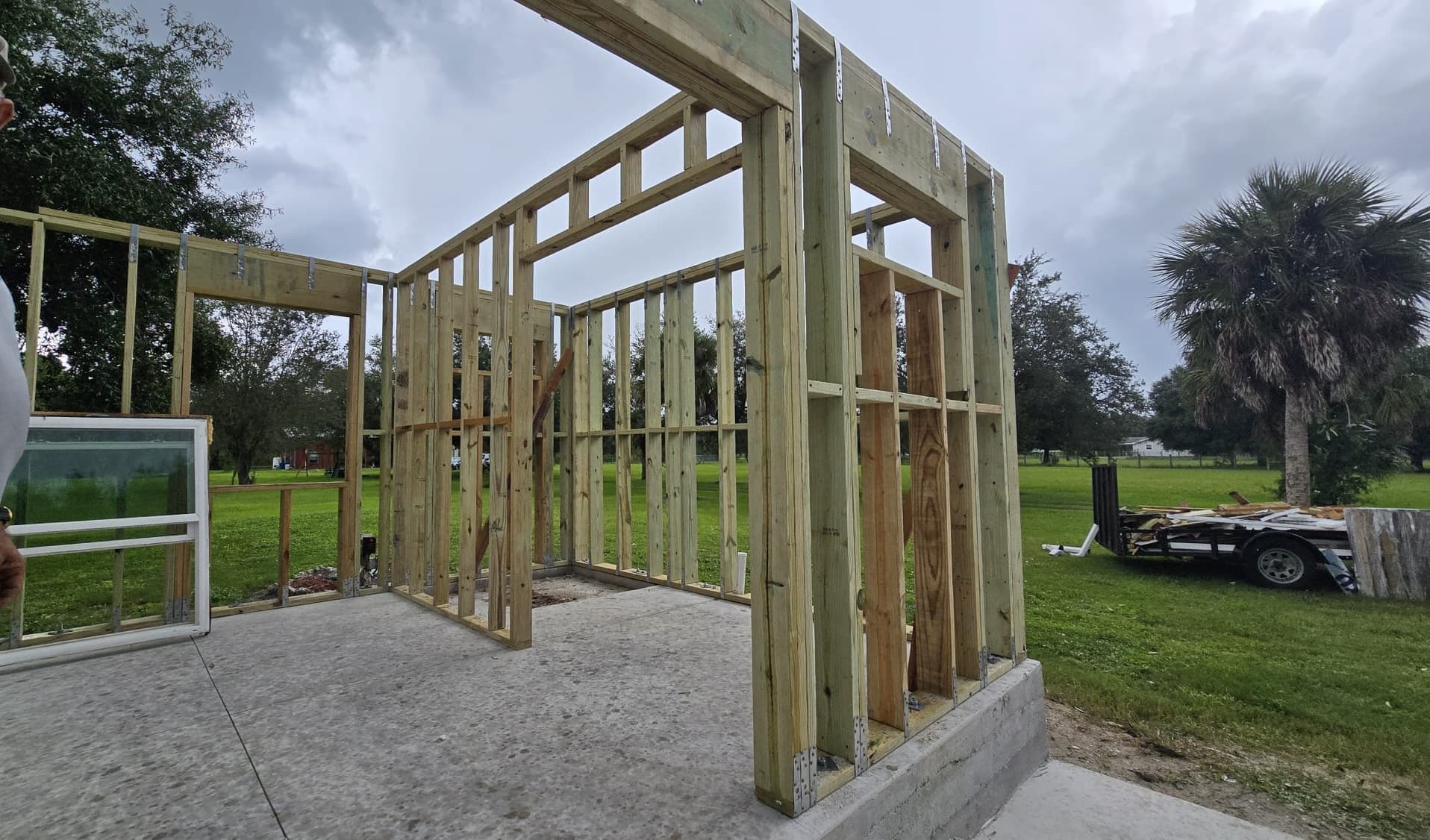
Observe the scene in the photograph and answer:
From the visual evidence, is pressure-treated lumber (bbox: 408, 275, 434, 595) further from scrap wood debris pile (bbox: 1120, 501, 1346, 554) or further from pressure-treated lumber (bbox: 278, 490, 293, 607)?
scrap wood debris pile (bbox: 1120, 501, 1346, 554)

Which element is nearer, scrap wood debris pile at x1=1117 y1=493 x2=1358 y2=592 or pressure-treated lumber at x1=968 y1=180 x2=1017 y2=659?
pressure-treated lumber at x1=968 y1=180 x2=1017 y2=659

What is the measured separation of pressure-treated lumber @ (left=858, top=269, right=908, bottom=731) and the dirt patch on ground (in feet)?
5.45

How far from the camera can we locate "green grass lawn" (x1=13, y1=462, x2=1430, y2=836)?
11.2 feet

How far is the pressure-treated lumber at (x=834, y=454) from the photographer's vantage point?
2275 mm

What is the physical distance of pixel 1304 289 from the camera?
10234 mm

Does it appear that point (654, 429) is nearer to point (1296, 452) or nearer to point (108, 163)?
point (108, 163)

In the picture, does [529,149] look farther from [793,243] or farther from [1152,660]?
[1152,660]

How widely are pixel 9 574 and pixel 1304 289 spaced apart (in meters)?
14.8

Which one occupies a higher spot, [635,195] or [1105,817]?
[635,195]

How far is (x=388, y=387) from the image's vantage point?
587cm

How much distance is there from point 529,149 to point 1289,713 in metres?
6.73

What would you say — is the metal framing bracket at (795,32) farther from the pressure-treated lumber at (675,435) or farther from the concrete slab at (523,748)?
the pressure-treated lumber at (675,435)

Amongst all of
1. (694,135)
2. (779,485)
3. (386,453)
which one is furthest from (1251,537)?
(386,453)

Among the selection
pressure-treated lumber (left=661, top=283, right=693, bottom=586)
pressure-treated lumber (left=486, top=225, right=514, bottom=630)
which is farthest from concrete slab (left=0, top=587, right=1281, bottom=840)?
pressure-treated lumber (left=661, top=283, right=693, bottom=586)
